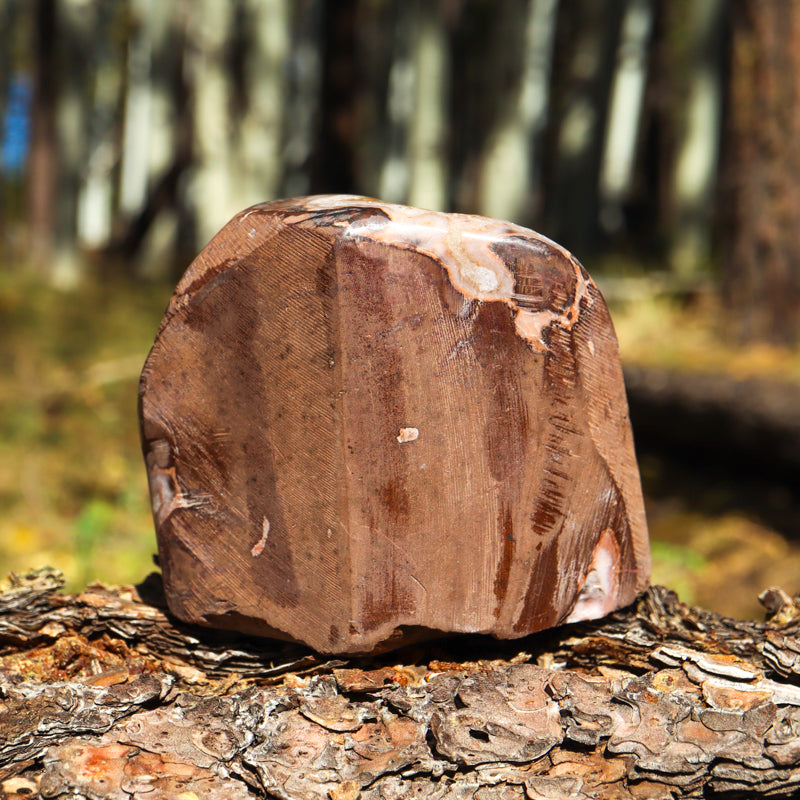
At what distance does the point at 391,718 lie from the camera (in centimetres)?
152

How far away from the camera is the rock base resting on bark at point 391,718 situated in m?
1.44

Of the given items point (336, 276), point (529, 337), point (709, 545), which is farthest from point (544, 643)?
point (709, 545)

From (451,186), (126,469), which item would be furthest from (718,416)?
(451,186)

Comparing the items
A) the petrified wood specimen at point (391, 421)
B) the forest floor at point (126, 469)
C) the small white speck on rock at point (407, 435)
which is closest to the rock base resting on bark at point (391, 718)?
the petrified wood specimen at point (391, 421)

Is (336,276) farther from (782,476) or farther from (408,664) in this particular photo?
(782,476)

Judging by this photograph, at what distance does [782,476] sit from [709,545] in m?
0.53

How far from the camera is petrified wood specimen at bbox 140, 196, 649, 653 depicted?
1.52m

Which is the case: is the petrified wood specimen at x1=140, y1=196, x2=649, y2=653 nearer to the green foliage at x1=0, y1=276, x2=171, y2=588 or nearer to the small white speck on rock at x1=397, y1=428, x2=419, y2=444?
→ the small white speck on rock at x1=397, y1=428, x2=419, y2=444

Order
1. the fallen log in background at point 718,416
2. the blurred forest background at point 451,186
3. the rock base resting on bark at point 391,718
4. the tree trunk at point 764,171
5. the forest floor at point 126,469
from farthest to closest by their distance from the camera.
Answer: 1. the tree trunk at point 764,171
2. the blurred forest background at point 451,186
3. the fallen log in background at point 718,416
4. the forest floor at point 126,469
5. the rock base resting on bark at point 391,718

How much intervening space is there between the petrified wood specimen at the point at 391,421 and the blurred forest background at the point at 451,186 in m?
1.38

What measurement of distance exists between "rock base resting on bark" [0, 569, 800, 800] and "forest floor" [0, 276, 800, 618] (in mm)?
1074

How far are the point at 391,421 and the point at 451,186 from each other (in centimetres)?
1014

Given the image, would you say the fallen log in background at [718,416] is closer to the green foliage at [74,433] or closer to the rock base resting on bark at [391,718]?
the rock base resting on bark at [391,718]

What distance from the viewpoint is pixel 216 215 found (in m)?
7.71
